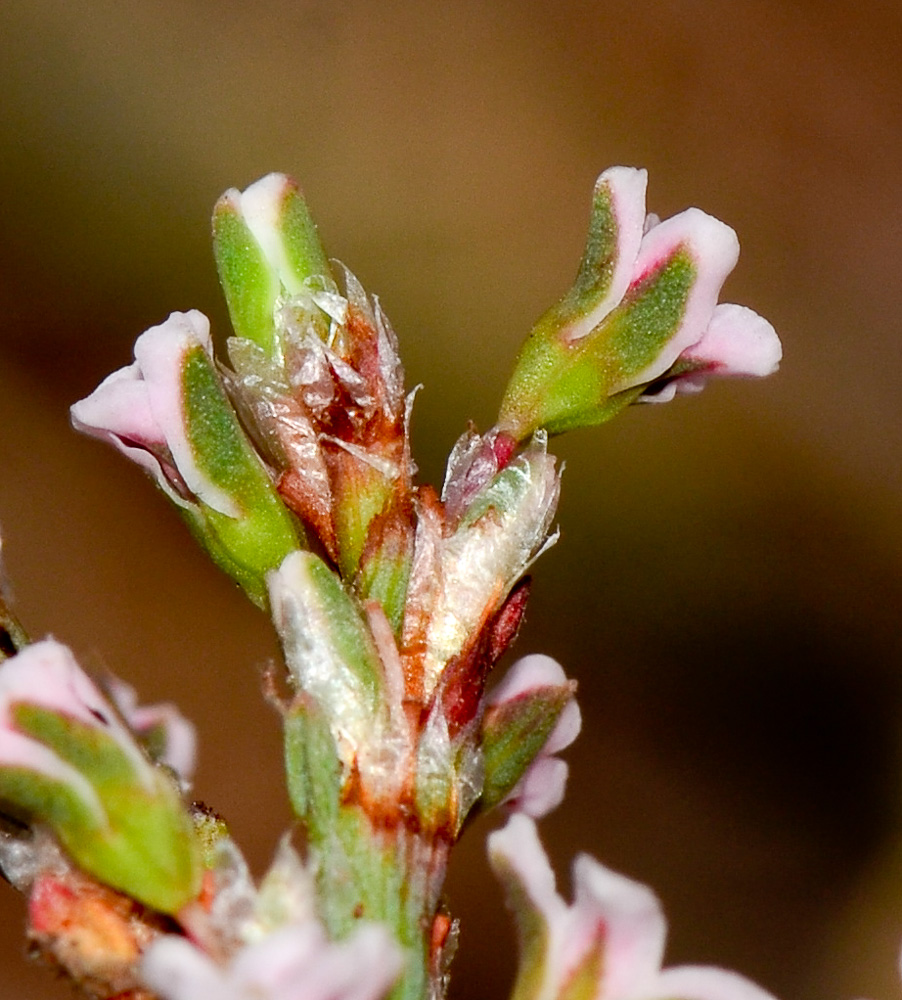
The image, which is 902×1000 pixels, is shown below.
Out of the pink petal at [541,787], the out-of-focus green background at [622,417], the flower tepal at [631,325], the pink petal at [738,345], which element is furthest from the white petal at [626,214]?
the out-of-focus green background at [622,417]

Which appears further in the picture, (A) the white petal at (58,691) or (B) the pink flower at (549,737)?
(B) the pink flower at (549,737)

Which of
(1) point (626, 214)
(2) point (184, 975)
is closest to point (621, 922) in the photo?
(2) point (184, 975)

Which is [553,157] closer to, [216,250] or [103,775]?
[216,250]

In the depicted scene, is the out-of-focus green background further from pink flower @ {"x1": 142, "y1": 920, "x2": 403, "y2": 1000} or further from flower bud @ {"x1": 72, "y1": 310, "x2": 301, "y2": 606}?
pink flower @ {"x1": 142, "y1": 920, "x2": 403, "y2": 1000}

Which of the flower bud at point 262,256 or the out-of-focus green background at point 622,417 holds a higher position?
the out-of-focus green background at point 622,417

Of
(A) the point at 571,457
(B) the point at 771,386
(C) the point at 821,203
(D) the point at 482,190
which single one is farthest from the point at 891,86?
(A) the point at 571,457

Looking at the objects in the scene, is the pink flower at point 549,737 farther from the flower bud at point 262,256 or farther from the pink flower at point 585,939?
the flower bud at point 262,256

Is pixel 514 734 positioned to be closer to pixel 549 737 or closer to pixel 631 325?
pixel 549 737

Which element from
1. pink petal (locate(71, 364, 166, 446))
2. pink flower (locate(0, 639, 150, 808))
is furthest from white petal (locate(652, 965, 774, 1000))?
pink petal (locate(71, 364, 166, 446))
